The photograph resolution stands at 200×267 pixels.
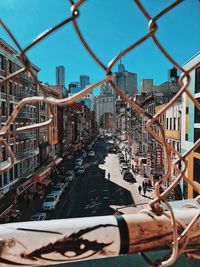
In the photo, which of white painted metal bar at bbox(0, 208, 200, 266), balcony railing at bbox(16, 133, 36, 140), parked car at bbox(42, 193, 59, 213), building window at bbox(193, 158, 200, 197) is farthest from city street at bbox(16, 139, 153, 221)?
white painted metal bar at bbox(0, 208, 200, 266)

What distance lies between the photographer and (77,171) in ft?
144

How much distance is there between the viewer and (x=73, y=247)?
4.06 feet

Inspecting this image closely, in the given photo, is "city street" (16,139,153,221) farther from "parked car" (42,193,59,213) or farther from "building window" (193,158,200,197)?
"building window" (193,158,200,197)

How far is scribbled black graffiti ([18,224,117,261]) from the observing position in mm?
1197

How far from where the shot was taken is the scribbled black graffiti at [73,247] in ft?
3.93

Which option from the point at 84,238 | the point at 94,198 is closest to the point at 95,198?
the point at 94,198

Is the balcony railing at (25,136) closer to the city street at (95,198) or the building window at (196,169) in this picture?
the city street at (95,198)

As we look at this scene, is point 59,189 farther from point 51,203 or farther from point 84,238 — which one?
point 84,238

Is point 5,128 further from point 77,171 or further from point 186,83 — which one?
point 77,171

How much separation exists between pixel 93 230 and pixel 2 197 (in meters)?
23.5

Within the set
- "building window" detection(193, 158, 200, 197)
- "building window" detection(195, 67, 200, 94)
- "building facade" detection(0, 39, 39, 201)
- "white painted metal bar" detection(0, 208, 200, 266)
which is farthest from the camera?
"building facade" detection(0, 39, 39, 201)

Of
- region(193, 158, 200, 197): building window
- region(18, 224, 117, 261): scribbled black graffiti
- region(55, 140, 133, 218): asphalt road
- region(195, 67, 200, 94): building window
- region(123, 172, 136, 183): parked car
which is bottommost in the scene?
region(55, 140, 133, 218): asphalt road

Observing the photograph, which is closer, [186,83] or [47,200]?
[186,83]

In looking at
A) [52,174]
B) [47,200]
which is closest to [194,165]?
[47,200]
